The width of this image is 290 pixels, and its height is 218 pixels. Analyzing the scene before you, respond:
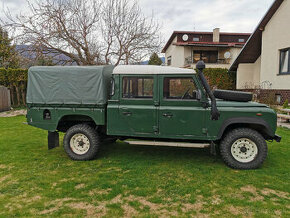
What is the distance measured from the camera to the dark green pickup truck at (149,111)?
4.62 metres

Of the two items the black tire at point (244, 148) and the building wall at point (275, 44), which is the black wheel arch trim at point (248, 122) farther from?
the building wall at point (275, 44)

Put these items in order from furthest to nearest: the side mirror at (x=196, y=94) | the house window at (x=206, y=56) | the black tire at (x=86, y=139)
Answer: the house window at (x=206, y=56) → the black tire at (x=86, y=139) → the side mirror at (x=196, y=94)

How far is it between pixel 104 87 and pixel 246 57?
1528 cm

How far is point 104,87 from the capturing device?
5004 mm

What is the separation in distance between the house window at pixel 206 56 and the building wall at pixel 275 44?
14803 millimetres

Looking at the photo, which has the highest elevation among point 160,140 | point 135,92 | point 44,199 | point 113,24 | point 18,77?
point 113,24

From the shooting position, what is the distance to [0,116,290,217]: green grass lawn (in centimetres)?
316

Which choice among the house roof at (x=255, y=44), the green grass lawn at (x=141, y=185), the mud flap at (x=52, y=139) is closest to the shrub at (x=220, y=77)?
the house roof at (x=255, y=44)

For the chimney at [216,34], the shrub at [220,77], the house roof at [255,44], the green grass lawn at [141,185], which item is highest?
the chimney at [216,34]

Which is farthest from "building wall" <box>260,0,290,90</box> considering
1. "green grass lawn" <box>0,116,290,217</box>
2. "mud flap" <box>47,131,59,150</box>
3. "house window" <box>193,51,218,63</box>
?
"house window" <box>193,51,218,63</box>

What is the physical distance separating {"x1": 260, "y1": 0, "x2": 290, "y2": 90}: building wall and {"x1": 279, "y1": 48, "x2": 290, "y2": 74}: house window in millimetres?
219

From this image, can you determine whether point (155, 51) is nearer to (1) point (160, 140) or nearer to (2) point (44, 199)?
(1) point (160, 140)

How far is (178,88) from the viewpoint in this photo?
15.9ft

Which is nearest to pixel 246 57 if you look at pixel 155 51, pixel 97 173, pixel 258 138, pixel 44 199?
pixel 155 51
